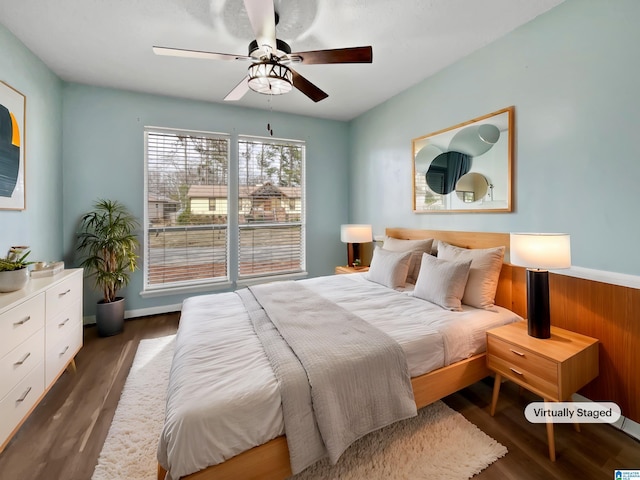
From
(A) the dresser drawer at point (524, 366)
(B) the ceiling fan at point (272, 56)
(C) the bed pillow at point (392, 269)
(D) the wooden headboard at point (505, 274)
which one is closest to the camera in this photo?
(A) the dresser drawer at point (524, 366)

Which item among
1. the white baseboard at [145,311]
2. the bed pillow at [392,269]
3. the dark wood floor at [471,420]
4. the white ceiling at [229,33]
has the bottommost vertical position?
the dark wood floor at [471,420]

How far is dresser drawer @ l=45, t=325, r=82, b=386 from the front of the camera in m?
1.99

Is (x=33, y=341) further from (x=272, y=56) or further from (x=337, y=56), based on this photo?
(x=337, y=56)

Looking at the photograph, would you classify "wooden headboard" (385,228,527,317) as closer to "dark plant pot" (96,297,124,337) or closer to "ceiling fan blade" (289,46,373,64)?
"ceiling fan blade" (289,46,373,64)

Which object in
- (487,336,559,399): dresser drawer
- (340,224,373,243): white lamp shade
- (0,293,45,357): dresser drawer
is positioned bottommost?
(487,336,559,399): dresser drawer

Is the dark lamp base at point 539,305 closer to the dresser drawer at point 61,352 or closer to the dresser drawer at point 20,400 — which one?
the dresser drawer at point 20,400

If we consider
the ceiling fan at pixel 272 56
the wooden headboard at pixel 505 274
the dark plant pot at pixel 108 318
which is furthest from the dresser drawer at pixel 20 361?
the wooden headboard at pixel 505 274

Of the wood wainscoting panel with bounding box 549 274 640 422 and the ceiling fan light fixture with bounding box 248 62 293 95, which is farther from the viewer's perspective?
the ceiling fan light fixture with bounding box 248 62 293 95

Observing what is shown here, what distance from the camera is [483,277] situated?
2258 millimetres

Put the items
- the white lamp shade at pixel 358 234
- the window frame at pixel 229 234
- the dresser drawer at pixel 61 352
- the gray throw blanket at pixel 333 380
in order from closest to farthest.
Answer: the gray throw blanket at pixel 333 380
the dresser drawer at pixel 61 352
the window frame at pixel 229 234
the white lamp shade at pixel 358 234

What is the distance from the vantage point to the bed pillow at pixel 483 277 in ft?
7.35

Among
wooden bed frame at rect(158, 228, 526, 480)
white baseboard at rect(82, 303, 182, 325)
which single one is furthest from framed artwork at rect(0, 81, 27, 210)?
wooden bed frame at rect(158, 228, 526, 480)

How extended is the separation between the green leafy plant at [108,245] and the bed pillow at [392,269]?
108 inches

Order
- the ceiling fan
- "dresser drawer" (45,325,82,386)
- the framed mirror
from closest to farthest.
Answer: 1. the ceiling fan
2. "dresser drawer" (45,325,82,386)
3. the framed mirror
